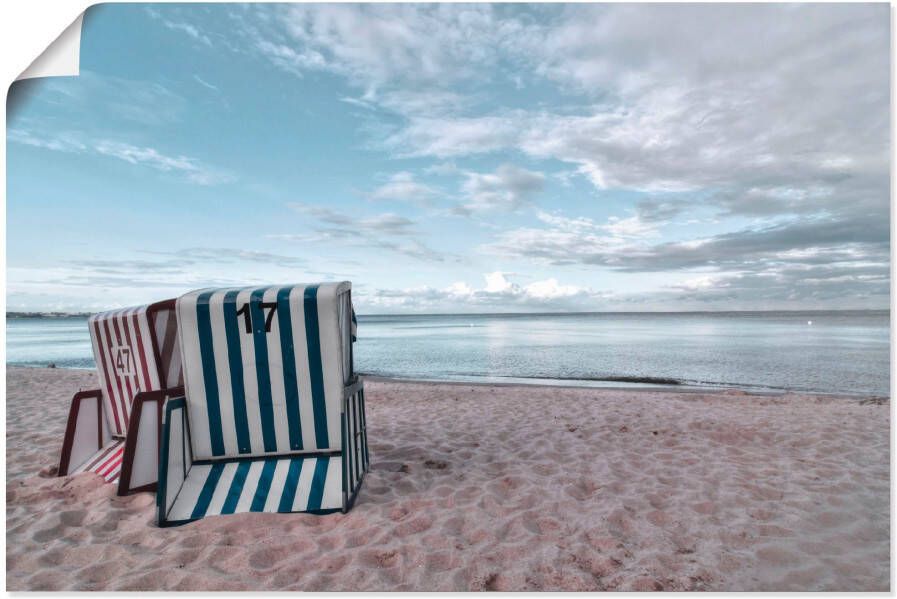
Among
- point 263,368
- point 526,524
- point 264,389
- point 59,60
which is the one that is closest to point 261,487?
point 264,389

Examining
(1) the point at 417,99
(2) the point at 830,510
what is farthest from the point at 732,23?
(2) the point at 830,510

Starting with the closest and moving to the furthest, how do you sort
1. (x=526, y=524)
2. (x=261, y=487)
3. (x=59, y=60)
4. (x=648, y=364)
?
(x=59, y=60), (x=526, y=524), (x=261, y=487), (x=648, y=364)

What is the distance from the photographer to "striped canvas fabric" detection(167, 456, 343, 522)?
3168mm

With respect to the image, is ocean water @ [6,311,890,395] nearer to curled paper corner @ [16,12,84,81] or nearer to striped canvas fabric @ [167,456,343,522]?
striped canvas fabric @ [167,456,343,522]

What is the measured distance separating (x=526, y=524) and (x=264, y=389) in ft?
6.83

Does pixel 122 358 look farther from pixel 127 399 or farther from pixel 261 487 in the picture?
pixel 261 487

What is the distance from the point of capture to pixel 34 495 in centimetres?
358

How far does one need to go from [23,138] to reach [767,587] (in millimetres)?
4748

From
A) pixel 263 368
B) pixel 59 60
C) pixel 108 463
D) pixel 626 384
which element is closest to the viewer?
pixel 59 60

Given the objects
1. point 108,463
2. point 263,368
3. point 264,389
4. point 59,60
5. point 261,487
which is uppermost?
point 59,60

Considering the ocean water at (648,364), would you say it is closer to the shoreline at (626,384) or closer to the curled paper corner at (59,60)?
the shoreline at (626,384)

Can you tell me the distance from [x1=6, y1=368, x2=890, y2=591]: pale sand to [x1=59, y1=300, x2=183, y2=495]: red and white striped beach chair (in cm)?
23

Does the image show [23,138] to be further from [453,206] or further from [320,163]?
[453,206]

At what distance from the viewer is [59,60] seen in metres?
2.62
